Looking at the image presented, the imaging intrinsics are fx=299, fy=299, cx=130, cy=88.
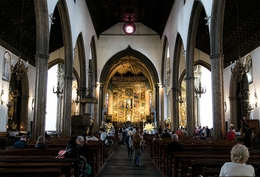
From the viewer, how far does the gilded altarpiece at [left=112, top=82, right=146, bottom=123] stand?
3975 cm

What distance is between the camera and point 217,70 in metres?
11.9

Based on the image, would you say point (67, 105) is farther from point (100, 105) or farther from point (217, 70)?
point (100, 105)

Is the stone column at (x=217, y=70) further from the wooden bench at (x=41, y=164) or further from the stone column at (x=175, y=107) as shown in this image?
the stone column at (x=175, y=107)

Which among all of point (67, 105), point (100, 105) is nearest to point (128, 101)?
point (100, 105)

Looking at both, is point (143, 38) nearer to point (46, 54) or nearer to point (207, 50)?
point (207, 50)

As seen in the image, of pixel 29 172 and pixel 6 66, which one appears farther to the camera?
pixel 6 66

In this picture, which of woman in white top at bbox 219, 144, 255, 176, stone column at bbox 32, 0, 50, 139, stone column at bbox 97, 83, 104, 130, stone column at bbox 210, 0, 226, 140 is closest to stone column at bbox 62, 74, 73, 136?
stone column at bbox 32, 0, 50, 139

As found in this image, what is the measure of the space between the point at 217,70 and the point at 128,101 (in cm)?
2845

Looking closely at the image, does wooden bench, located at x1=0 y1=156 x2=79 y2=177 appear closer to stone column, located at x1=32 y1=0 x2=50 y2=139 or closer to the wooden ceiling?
stone column, located at x1=32 y1=0 x2=50 y2=139

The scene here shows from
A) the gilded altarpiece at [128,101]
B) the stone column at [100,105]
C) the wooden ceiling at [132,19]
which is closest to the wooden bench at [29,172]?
the wooden ceiling at [132,19]

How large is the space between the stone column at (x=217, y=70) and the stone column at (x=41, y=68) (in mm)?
6581

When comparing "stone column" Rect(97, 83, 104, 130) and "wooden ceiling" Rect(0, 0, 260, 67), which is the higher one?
"wooden ceiling" Rect(0, 0, 260, 67)

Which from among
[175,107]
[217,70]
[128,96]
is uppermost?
[128,96]

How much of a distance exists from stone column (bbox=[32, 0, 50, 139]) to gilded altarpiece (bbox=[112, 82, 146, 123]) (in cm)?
2842
